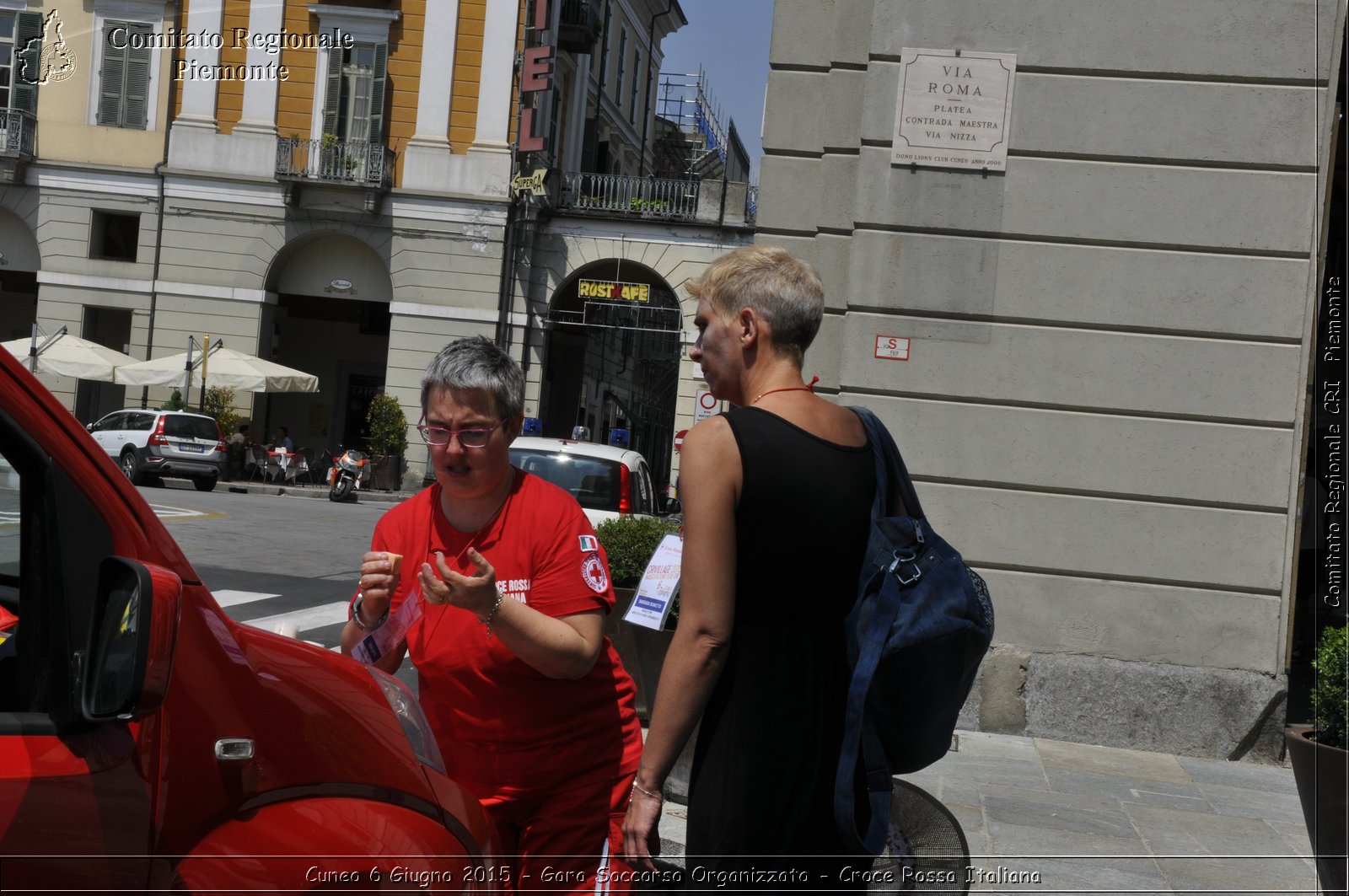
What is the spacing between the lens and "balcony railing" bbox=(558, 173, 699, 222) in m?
33.8

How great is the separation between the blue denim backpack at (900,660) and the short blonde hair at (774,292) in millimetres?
423

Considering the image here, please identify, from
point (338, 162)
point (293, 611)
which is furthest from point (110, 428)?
point (293, 611)

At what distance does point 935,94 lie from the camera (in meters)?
7.69

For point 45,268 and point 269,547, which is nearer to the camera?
point 269,547

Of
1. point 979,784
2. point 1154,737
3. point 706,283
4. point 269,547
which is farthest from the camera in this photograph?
point 269,547

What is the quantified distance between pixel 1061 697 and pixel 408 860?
590 centimetres

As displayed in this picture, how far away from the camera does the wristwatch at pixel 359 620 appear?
2.97m

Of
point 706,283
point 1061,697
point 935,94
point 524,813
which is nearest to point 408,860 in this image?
point 524,813

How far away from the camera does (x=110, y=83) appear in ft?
106

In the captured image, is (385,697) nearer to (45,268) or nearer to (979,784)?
(979,784)

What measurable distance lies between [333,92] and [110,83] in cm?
546

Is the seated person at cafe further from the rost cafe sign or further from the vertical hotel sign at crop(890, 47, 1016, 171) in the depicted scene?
the vertical hotel sign at crop(890, 47, 1016, 171)

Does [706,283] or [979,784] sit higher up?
[706,283]

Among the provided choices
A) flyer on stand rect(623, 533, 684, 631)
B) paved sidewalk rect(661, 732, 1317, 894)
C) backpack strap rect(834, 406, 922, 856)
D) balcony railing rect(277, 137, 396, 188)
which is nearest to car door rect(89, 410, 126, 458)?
balcony railing rect(277, 137, 396, 188)
